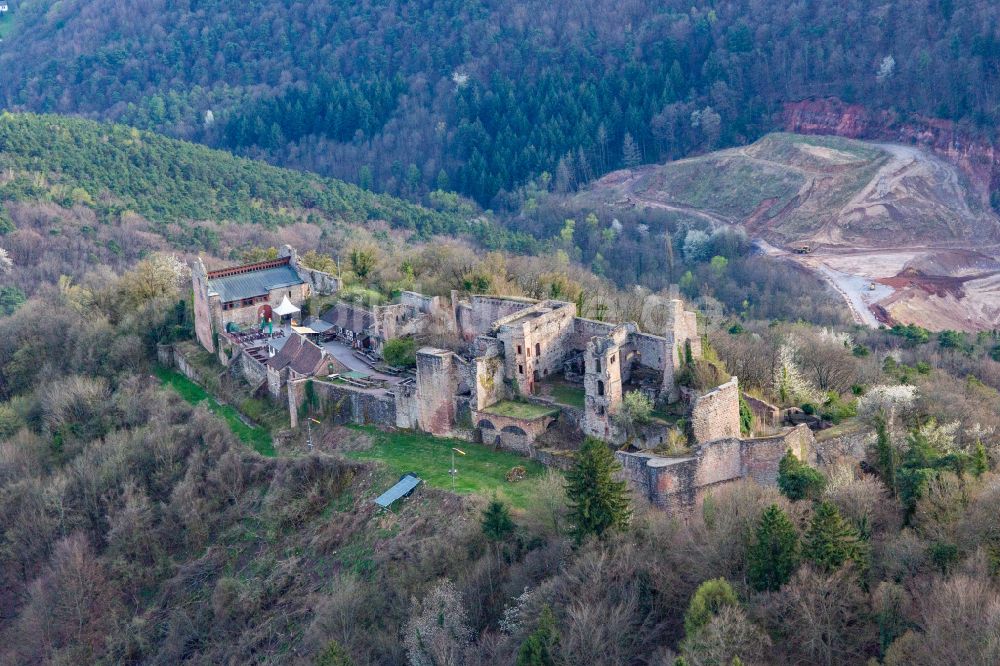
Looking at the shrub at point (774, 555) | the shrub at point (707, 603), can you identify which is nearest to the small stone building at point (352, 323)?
the shrub at point (774, 555)

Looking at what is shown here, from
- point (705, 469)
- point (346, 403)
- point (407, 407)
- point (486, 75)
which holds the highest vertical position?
point (705, 469)

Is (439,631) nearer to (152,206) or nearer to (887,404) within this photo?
(887,404)

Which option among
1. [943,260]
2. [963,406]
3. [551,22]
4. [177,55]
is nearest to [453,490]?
[963,406]

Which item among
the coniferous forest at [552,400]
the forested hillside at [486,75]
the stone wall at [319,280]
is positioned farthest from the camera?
the forested hillside at [486,75]

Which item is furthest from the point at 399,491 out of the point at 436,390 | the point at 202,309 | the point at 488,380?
the point at 202,309

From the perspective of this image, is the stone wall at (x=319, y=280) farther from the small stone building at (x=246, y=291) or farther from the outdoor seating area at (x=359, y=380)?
the outdoor seating area at (x=359, y=380)

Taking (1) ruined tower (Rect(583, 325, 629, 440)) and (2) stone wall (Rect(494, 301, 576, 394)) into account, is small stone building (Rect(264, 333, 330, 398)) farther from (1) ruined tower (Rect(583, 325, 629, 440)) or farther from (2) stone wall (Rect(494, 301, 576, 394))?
(1) ruined tower (Rect(583, 325, 629, 440))
